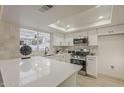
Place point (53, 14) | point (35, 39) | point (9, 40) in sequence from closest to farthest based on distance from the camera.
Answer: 1. point (53, 14)
2. point (9, 40)
3. point (35, 39)

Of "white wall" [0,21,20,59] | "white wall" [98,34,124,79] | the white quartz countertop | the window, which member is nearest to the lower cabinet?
the window

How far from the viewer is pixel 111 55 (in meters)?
3.77

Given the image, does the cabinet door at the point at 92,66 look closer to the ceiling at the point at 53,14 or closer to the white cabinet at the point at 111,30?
the white cabinet at the point at 111,30

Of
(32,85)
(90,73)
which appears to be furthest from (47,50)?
(32,85)

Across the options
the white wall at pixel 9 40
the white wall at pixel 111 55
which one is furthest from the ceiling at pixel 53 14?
the white wall at pixel 111 55

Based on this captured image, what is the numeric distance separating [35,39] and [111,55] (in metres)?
3.44

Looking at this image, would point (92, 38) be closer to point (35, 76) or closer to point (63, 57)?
point (63, 57)

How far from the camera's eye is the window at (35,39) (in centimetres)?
349

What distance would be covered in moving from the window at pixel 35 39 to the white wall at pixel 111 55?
9.12 feet

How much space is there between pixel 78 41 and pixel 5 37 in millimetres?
3174

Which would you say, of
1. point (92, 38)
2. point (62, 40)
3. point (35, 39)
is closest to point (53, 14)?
point (35, 39)

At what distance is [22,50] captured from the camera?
9.12 feet

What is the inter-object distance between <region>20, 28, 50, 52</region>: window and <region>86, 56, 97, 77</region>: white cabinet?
2270 mm

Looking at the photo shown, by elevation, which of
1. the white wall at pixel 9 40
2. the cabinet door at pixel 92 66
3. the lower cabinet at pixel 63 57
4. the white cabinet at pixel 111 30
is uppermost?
the white cabinet at pixel 111 30
